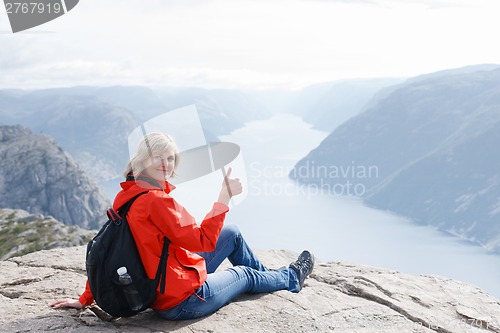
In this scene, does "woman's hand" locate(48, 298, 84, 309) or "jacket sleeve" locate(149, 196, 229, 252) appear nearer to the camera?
"jacket sleeve" locate(149, 196, 229, 252)

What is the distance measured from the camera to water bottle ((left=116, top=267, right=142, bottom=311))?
14.2 feet

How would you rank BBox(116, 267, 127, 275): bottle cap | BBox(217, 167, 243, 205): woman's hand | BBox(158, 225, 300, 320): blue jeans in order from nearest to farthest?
1. BBox(116, 267, 127, 275): bottle cap
2. BBox(217, 167, 243, 205): woman's hand
3. BBox(158, 225, 300, 320): blue jeans

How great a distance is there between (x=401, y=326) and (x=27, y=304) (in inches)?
186

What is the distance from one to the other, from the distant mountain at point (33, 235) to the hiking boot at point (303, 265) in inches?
2224

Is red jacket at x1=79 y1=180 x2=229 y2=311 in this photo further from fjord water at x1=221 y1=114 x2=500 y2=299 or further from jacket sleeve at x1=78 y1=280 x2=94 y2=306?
fjord water at x1=221 y1=114 x2=500 y2=299

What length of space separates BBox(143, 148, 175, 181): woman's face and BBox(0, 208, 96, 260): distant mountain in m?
58.3

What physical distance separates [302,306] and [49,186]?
14926cm

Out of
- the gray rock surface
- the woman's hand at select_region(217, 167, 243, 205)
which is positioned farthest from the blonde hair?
the gray rock surface

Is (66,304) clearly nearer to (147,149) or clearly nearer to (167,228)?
(167,228)

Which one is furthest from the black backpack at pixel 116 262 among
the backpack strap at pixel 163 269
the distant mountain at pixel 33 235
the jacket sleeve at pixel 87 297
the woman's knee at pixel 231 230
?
the distant mountain at pixel 33 235

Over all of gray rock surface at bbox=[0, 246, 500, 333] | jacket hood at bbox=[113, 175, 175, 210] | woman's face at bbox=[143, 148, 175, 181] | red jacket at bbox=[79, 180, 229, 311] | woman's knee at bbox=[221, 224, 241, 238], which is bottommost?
gray rock surface at bbox=[0, 246, 500, 333]

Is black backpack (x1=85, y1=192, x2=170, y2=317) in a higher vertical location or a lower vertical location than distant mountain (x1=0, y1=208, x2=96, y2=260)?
higher

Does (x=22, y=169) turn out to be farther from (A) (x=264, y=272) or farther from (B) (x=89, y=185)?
(A) (x=264, y=272)

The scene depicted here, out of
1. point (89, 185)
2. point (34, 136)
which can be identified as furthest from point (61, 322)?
point (34, 136)
